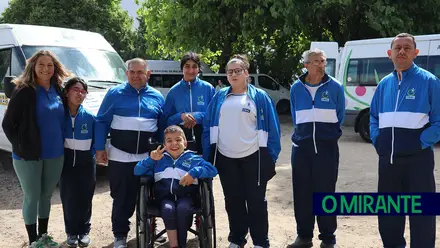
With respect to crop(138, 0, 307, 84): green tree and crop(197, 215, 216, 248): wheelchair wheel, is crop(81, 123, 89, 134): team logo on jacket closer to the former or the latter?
crop(197, 215, 216, 248): wheelchair wheel

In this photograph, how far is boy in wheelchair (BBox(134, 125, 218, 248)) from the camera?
3859 mm

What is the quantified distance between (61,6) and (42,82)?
2430 centimetres

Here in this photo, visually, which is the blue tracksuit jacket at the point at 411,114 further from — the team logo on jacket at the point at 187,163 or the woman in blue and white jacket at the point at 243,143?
the team logo on jacket at the point at 187,163

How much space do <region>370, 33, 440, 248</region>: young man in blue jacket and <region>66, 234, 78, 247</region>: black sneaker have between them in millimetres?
2837

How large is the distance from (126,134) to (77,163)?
565 millimetres

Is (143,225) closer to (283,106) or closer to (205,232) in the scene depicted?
(205,232)

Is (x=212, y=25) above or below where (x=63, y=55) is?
above

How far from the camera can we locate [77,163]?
4465 mm

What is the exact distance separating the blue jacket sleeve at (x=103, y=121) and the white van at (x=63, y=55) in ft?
7.19

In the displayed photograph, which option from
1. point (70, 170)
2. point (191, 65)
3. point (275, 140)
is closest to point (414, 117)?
point (275, 140)

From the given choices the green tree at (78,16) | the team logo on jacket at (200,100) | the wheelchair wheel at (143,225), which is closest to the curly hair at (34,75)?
the team logo on jacket at (200,100)

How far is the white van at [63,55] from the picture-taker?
6848 millimetres

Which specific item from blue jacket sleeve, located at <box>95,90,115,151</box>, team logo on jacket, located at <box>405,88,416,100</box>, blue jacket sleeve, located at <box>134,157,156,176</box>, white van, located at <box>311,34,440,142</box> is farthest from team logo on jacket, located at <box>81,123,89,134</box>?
white van, located at <box>311,34,440,142</box>

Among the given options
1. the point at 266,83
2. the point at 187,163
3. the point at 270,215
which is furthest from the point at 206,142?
the point at 266,83
